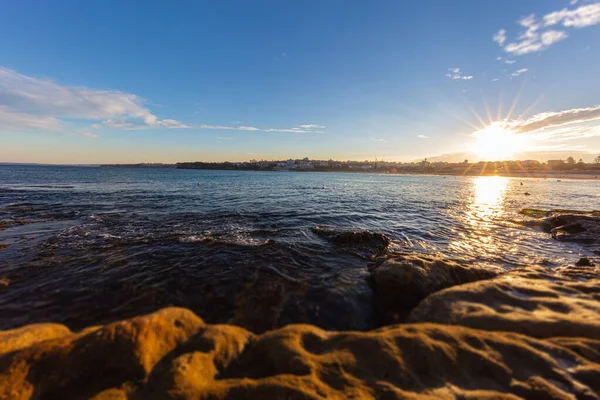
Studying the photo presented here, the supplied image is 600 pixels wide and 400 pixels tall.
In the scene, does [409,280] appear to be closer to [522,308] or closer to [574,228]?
[522,308]

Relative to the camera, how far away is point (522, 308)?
18.2 feet

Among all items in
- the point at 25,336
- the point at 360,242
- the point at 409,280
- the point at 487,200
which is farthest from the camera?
the point at 487,200

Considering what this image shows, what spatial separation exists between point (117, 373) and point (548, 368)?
21.1ft

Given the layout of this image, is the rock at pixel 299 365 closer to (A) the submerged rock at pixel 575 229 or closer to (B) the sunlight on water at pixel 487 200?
(A) the submerged rock at pixel 575 229

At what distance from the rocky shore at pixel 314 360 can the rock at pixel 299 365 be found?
16 mm

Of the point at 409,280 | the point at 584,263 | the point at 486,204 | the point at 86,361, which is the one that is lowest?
the point at 486,204

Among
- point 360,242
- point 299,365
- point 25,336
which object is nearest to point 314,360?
point 299,365

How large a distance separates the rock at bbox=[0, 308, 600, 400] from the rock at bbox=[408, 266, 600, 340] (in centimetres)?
53

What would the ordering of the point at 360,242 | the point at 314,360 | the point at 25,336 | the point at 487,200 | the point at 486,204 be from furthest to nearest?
the point at 487,200 → the point at 486,204 → the point at 360,242 → the point at 25,336 → the point at 314,360

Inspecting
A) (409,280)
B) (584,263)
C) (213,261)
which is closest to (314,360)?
(409,280)

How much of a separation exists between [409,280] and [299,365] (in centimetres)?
490

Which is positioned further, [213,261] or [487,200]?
[487,200]

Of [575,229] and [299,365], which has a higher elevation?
[299,365]

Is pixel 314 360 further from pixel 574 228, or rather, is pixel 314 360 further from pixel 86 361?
pixel 574 228
